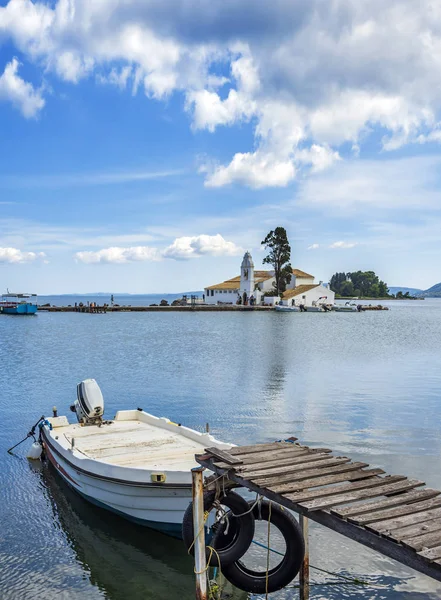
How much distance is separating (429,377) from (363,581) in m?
26.0

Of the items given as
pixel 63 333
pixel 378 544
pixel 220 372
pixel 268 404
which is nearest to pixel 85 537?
pixel 378 544

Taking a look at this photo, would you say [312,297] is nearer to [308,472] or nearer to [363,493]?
[308,472]

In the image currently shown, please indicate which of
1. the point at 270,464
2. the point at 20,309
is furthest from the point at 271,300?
the point at 270,464

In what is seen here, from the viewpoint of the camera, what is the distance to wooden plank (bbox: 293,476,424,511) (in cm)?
710

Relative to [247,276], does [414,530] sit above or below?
below

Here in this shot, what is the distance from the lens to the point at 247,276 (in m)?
124

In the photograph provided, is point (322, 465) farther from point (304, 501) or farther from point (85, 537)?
point (85, 537)

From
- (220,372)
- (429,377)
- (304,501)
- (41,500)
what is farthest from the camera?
(220,372)

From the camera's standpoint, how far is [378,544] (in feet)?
20.7

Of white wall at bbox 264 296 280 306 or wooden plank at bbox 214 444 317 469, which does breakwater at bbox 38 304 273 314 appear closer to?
white wall at bbox 264 296 280 306

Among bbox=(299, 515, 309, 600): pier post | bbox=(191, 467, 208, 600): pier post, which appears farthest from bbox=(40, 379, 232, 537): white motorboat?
bbox=(299, 515, 309, 600): pier post

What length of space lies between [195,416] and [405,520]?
16.8 meters

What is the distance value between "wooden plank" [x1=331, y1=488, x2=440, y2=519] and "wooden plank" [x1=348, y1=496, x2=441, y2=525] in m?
0.08

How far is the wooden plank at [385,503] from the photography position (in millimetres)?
6848
